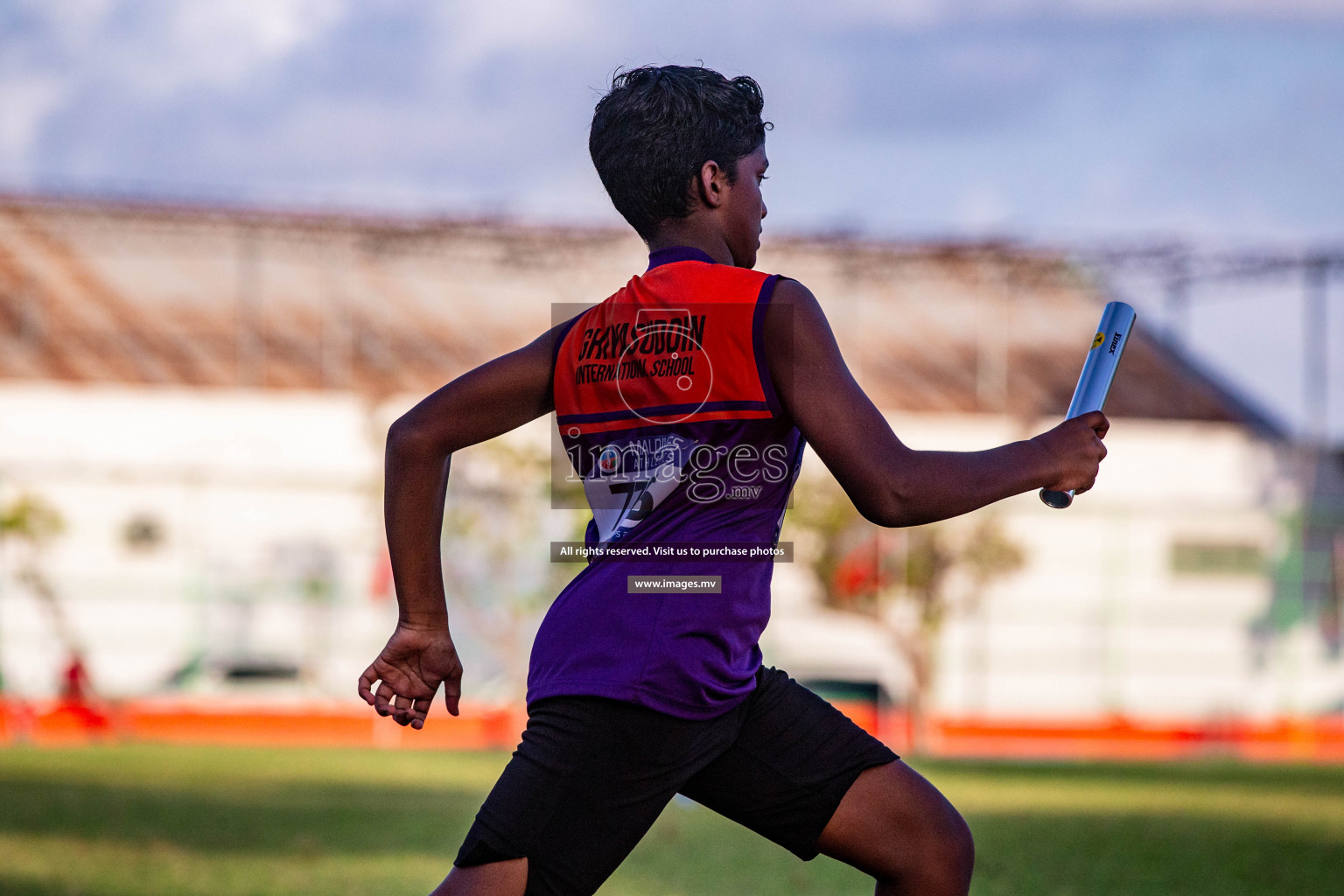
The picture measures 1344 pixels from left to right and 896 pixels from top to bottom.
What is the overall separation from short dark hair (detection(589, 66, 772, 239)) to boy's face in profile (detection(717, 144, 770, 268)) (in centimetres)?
2

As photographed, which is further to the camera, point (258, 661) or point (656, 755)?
point (258, 661)

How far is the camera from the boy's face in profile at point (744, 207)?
8.13 feet

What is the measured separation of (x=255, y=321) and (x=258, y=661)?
485 inches

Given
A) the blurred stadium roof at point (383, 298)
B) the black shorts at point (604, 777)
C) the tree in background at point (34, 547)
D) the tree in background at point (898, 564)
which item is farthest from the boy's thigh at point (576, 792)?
the blurred stadium roof at point (383, 298)

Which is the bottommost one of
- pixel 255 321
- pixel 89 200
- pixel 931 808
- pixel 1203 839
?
pixel 1203 839

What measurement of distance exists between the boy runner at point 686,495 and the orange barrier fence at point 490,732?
1690cm

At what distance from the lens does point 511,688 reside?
969 inches

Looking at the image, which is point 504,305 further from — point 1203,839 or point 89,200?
point 1203,839

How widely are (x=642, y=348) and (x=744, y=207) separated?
0.28 m

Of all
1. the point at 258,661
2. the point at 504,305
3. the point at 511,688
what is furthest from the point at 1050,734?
the point at 504,305

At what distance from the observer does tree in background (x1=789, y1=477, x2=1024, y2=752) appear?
27.0 meters

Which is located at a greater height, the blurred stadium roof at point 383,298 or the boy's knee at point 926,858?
the blurred stadium roof at point 383,298

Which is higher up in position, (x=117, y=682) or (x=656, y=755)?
(x=656, y=755)

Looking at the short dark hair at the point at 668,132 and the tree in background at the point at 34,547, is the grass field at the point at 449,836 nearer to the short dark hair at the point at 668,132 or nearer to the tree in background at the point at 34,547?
the short dark hair at the point at 668,132
